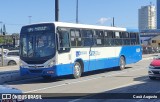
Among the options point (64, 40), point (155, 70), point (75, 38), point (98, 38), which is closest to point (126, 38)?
point (98, 38)

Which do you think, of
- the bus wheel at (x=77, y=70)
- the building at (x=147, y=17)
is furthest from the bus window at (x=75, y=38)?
the building at (x=147, y=17)

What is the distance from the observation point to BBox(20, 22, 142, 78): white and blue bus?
18359mm

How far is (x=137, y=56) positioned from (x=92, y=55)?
23.1ft

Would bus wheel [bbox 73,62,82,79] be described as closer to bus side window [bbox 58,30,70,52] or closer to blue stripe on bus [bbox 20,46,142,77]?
blue stripe on bus [bbox 20,46,142,77]

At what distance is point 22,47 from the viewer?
19234 millimetres

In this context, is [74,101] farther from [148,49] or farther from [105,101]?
[148,49]

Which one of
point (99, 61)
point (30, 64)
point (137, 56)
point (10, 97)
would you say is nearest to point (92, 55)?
point (99, 61)

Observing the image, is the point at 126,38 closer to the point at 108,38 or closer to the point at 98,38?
the point at 108,38

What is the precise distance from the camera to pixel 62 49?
736 inches

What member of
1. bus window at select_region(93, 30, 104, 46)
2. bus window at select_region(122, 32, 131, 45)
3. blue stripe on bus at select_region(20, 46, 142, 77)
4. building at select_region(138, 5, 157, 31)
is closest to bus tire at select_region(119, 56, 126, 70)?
blue stripe on bus at select_region(20, 46, 142, 77)

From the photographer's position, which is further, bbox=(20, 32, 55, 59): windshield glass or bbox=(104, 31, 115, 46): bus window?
bbox=(104, 31, 115, 46): bus window

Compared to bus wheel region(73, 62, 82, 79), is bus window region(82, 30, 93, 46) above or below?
above

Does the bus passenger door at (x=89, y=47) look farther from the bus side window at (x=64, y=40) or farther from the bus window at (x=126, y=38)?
the bus window at (x=126, y=38)

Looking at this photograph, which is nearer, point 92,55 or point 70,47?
point 70,47
